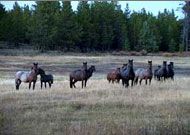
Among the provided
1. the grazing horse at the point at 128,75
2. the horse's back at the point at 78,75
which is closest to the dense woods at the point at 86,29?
the horse's back at the point at 78,75

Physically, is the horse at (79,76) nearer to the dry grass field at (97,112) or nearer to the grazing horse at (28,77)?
the grazing horse at (28,77)

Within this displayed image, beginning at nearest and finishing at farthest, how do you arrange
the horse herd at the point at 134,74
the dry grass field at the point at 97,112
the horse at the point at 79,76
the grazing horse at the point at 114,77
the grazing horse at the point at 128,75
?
the dry grass field at the point at 97,112 < the grazing horse at the point at 128,75 < the horse herd at the point at 134,74 < the horse at the point at 79,76 < the grazing horse at the point at 114,77

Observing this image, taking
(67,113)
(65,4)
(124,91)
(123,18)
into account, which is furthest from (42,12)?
(67,113)

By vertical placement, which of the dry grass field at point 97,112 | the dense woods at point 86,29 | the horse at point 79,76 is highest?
the dense woods at point 86,29

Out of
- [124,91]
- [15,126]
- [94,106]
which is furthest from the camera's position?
[124,91]

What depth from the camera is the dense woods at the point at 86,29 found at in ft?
245

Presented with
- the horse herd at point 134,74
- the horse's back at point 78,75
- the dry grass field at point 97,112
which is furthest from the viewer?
the horse's back at point 78,75

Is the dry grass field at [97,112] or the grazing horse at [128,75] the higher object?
the grazing horse at [128,75]

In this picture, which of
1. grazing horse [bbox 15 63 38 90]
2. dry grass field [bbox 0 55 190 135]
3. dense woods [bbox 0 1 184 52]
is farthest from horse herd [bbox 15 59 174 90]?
dense woods [bbox 0 1 184 52]

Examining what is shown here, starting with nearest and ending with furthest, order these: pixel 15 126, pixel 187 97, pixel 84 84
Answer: pixel 15 126
pixel 187 97
pixel 84 84

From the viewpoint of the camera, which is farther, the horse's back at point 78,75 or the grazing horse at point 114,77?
the grazing horse at point 114,77

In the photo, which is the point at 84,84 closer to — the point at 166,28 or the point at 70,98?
the point at 70,98

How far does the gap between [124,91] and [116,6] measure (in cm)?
6925

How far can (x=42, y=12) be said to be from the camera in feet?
245
